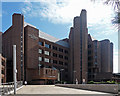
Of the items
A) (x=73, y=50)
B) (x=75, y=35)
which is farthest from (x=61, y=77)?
(x=75, y=35)

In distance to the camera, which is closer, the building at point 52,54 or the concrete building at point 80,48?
the building at point 52,54

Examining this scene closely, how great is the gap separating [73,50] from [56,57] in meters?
11.7

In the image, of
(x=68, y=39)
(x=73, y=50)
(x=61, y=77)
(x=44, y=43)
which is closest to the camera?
(x=44, y=43)

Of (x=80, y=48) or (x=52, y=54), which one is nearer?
(x=52, y=54)

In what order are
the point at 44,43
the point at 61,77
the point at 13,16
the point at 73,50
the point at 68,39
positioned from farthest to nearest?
the point at 68,39 → the point at 73,50 → the point at 61,77 → the point at 44,43 → the point at 13,16

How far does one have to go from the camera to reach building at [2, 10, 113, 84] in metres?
69.4

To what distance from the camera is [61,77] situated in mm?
88625

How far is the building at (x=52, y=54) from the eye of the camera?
6938cm

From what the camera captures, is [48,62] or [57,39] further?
[57,39]

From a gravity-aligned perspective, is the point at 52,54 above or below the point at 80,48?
below

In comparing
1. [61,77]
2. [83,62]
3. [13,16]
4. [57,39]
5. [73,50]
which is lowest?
[61,77]

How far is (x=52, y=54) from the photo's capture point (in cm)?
8719

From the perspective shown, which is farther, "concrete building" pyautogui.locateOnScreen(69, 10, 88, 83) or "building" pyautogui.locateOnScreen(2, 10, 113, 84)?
"concrete building" pyautogui.locateOnScreen(69, 10, 88, 83)

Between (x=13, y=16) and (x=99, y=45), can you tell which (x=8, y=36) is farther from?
(x=99, y=45)
